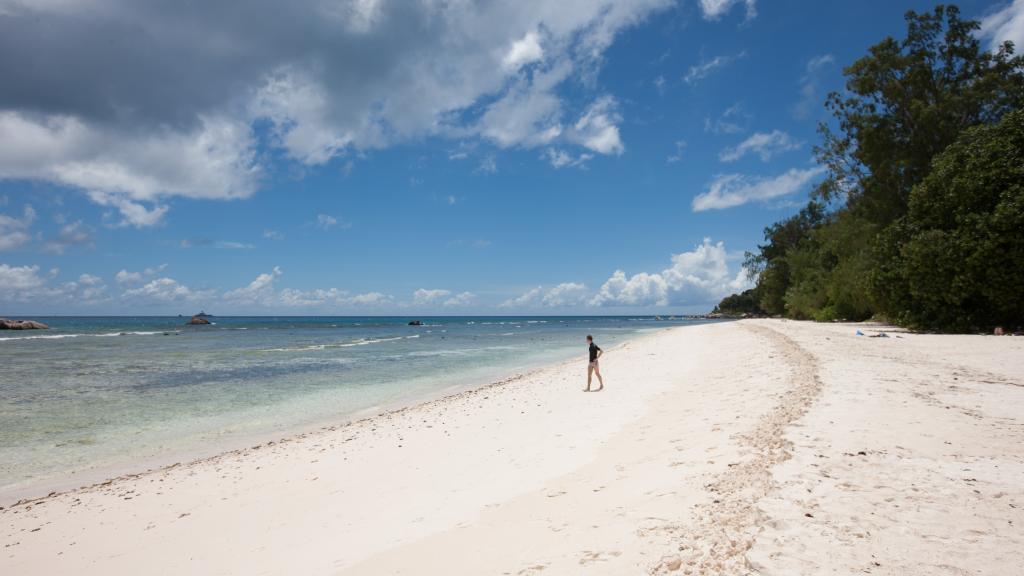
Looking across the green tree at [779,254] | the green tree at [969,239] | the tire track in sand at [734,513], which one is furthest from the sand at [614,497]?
the green tree at [779,254]

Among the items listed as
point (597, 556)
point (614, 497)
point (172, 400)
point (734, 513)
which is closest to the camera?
point (597, 556)

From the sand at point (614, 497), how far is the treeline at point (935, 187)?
1686 cm

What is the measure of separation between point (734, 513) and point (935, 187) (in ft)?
105

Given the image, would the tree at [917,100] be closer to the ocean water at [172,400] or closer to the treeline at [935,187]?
the treeline at [935,187]

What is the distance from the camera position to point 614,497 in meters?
5.70

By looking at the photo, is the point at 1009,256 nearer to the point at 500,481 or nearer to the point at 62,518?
the point at 500,481

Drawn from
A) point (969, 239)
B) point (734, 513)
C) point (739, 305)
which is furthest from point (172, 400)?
point (739, 305)

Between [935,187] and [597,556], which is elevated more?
[935,187]

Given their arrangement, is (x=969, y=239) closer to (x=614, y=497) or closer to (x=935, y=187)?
(x=935, y=187)

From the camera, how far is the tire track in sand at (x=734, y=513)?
12.5ft

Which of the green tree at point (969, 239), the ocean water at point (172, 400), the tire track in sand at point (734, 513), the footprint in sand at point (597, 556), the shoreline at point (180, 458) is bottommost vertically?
the shoreline at point (180, 458)

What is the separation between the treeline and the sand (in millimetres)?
16862

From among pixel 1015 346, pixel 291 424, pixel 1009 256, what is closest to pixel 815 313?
pixel 1009 256

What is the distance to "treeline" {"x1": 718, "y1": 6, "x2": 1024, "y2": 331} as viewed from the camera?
23.6m
